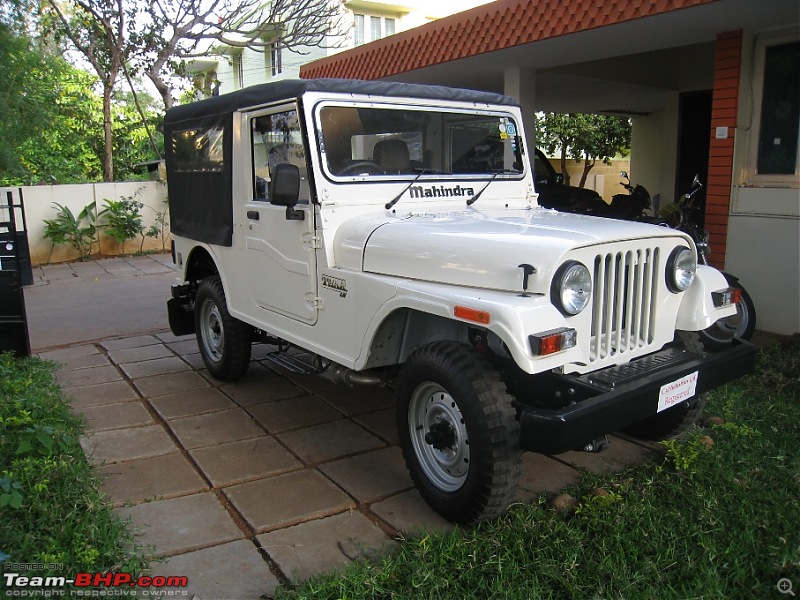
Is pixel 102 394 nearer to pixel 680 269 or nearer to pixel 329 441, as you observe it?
pixel 329 441

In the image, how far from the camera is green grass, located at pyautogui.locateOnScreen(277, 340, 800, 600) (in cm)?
269

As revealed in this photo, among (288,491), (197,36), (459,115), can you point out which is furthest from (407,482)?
(197,36)

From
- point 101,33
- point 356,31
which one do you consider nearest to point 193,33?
point 101,33

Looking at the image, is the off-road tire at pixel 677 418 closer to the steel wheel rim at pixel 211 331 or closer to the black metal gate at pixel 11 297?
the steel wheel rim at pixel 211 331

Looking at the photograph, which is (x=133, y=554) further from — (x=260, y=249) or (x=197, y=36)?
(x=197, y=36)

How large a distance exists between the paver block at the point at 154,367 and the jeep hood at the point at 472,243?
2644mm

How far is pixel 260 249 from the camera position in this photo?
4508mm

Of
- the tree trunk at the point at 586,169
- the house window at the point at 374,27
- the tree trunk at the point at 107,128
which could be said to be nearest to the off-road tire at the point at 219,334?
the tree trunk at the point at 107,128

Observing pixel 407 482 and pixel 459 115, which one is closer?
pixel 407 482

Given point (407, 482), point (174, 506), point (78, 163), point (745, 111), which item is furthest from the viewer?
point (78, 163)

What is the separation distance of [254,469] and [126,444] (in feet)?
3.09

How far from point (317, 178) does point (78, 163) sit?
15.0 metres

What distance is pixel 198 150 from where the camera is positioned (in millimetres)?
5219

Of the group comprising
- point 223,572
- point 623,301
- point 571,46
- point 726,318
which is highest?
point 571,46
